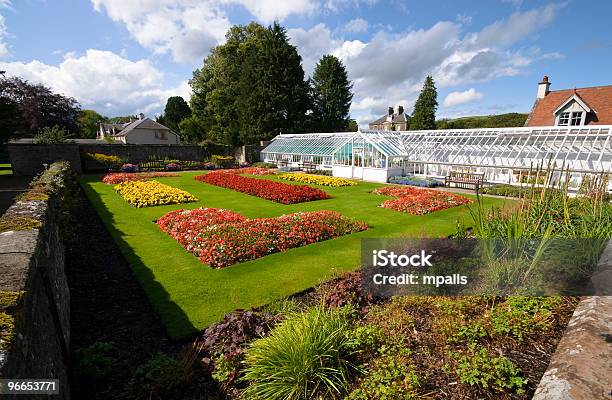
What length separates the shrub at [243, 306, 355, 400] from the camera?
329cm

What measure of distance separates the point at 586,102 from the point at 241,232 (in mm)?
30191

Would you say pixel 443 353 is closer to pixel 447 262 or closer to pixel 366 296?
pixel 366 296

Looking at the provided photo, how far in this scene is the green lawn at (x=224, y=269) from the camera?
5.76 m

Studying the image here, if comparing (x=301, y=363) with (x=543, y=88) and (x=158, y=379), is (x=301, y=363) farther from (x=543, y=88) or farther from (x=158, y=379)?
(x=543, y=88)

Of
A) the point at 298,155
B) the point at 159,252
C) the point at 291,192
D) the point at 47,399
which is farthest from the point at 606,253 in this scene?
the point at 298,155

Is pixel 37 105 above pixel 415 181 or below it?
above

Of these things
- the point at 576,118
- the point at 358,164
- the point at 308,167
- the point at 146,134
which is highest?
the point at 146,134

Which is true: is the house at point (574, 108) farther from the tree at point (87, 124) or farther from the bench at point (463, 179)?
the tree at point (87, 124)

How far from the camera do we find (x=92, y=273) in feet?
23.1

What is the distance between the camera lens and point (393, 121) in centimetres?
7031

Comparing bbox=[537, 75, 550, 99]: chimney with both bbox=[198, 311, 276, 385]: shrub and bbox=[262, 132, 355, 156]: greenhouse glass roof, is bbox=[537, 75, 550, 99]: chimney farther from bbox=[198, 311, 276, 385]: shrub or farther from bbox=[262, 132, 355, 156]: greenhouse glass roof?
bbox=[198, 311, 276, 385]: shrub

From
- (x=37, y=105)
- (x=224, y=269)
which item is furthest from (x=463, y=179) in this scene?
(x=37, y=105)

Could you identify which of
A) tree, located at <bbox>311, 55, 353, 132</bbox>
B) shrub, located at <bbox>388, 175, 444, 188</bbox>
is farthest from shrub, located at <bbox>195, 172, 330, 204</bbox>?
tree, located at <bbox>311, 55, 353, 132</bbox>

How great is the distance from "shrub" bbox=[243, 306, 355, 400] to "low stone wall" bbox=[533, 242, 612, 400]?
1843 mm
